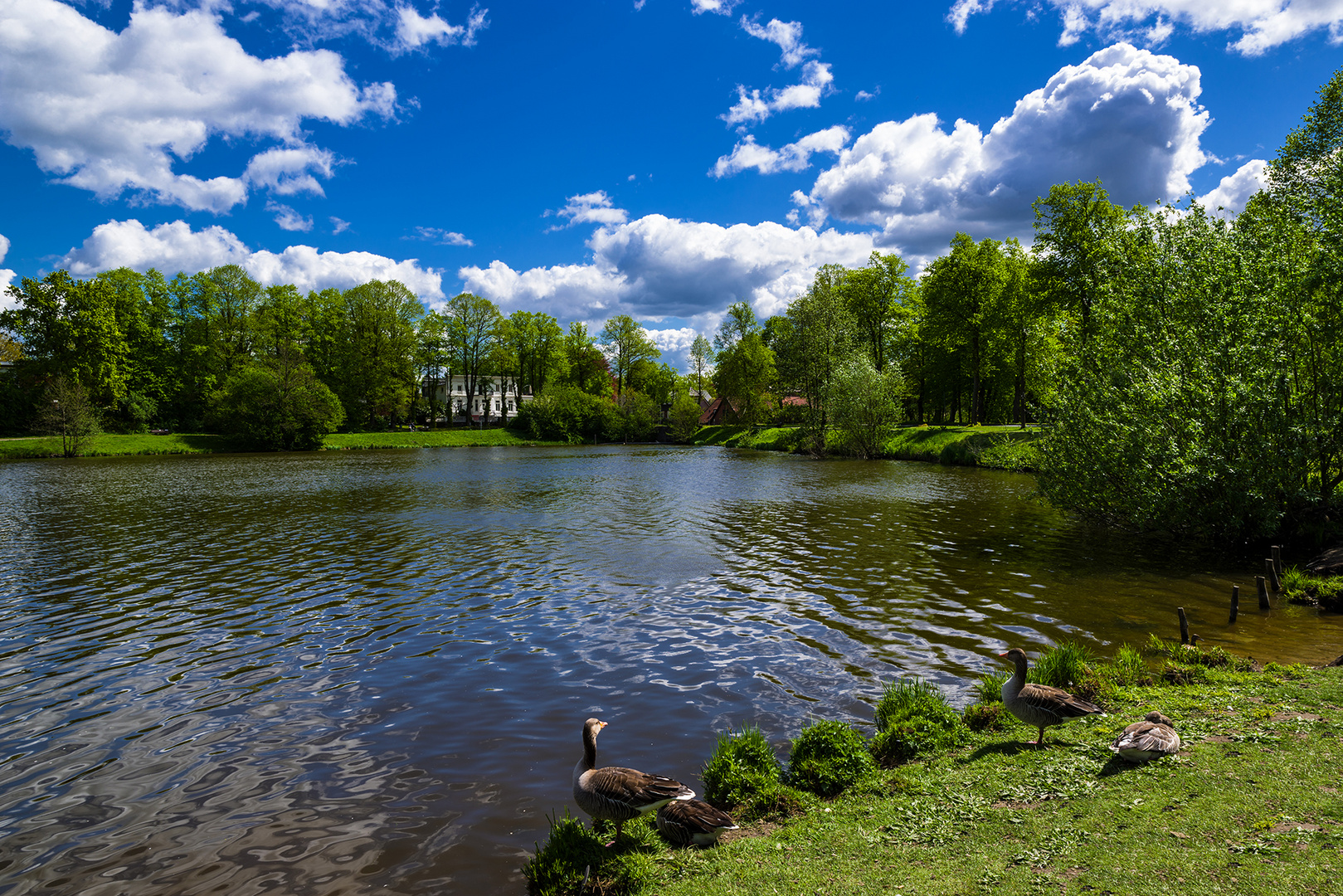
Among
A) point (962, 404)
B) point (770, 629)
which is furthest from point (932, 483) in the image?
point (962, 404)

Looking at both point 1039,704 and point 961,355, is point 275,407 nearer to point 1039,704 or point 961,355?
point 961,355

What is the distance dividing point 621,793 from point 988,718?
18.2ft

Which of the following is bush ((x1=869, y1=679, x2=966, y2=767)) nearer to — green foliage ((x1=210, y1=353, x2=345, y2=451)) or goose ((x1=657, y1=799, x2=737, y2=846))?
goose ((x1=657, y1=799, x2=737, y2=846))

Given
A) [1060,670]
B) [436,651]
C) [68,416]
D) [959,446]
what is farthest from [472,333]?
[1060,670]

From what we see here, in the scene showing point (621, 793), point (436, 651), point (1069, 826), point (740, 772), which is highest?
point (1069, 826)

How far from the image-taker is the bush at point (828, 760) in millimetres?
7652

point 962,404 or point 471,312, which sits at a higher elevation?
point 471,312

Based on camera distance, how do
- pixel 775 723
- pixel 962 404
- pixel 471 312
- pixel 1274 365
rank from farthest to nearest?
pixel 471 312
pixel 962 404
pixel 1274 365
pixel 775 723

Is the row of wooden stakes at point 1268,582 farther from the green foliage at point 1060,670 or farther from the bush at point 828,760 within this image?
the bush at point 828,760

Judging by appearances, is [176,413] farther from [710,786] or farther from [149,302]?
[710,786]

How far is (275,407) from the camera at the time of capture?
77500 mm

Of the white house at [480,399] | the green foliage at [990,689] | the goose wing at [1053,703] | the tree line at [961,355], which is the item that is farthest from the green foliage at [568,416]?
the goose wing at [1053,703]

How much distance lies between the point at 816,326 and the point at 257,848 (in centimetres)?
6939

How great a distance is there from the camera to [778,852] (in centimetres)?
618
